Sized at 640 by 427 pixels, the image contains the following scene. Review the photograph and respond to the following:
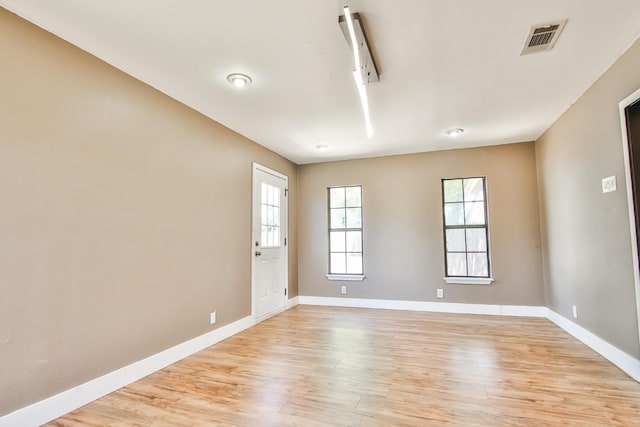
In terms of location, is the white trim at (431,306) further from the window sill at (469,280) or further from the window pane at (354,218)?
the window pane at (354,218)

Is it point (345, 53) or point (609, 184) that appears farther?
point (609, 184)

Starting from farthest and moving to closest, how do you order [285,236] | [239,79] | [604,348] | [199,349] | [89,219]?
[285,236]
[199,349]
[604,348]
[239,79]
[89,219]

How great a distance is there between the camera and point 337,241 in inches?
224

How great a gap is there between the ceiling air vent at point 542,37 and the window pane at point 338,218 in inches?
143

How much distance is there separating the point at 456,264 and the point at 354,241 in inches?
63.6

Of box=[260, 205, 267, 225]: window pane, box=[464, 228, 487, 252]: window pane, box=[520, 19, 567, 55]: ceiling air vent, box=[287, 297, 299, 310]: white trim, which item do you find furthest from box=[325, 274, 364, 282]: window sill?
box=[520, 19, 567, 55]: ceiling air vent

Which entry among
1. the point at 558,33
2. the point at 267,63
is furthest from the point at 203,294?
the point at 558,33

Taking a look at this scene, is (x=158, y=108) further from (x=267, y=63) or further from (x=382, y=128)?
(x=382, y=128)

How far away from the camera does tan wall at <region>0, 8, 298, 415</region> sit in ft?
6.45

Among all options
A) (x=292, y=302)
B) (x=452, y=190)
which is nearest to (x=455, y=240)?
(x=452, y=190)

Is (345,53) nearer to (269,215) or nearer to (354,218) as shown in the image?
(269,215)

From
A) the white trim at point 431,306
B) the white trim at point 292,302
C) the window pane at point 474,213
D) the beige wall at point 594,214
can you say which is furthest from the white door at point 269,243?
the beige wall at point 594,214

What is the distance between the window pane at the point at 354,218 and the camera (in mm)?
5559

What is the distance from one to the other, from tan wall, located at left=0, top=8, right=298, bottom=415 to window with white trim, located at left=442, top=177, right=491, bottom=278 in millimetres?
3503
